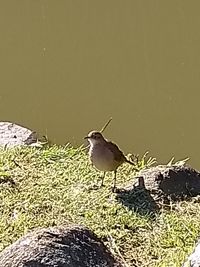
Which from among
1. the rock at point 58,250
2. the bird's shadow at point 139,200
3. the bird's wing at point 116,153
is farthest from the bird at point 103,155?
the rock at point 58,250

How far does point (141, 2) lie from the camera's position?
8453 mm

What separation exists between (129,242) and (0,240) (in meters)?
0.54

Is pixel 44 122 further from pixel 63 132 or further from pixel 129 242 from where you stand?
pixel 129 242

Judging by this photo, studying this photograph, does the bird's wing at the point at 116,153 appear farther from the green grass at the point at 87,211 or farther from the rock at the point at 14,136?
the rock at the point at 14,136

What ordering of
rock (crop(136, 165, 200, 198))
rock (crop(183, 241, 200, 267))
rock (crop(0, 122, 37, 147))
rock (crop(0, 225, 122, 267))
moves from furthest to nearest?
rock (crop(0, 122, 37, 147)) < rock (crop(136, 165, 200, 198)) < rock (crop(0, 225, 122, 267)) < rock (crop(183, 241, 200, 267))

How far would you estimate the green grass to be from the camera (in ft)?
11.0

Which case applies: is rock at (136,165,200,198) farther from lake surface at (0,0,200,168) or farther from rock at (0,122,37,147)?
lake surface at (0,0,200,168)

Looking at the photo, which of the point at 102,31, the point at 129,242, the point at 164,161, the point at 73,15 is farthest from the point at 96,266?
the point at 73,15

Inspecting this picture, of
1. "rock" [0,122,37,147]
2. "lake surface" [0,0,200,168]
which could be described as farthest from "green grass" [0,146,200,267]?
"lake surface" [0,0,200,168]

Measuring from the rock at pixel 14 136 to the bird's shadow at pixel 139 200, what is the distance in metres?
0.94

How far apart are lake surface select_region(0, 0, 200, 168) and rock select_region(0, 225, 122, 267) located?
2.16 metres

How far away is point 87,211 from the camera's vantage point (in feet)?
12.0

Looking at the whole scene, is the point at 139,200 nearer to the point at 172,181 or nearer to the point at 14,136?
the point at 172,181

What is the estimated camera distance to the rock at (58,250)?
2.76 m
